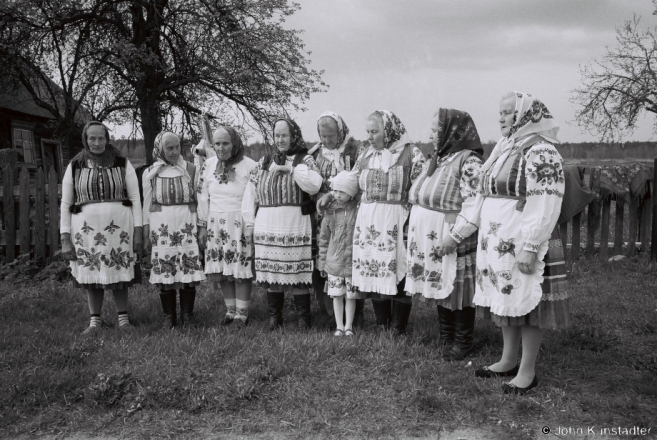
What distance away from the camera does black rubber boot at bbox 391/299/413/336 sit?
4430mm

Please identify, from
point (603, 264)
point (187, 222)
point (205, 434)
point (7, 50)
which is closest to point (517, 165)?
point (205, 434)

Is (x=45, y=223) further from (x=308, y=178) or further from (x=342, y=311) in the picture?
(x=342, y=311)

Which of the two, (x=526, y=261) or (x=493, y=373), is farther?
(x=493, y=373)

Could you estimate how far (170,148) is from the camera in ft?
15.8

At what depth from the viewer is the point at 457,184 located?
12.6ft

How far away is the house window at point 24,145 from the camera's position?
54.4ft

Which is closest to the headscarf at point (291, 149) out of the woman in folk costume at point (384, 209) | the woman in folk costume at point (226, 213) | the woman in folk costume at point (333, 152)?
the woman in folk costume at point (333, 152)

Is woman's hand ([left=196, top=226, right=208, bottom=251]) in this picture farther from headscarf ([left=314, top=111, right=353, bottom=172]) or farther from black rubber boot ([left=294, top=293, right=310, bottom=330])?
headscarf ([left=314, top=111, right=353, bottom=172])

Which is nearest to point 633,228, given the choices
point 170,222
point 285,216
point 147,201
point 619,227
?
point 619,227

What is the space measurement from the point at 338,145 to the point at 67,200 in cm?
240

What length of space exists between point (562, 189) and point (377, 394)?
1.67 metres

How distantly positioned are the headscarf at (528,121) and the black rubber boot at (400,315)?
1532 mm

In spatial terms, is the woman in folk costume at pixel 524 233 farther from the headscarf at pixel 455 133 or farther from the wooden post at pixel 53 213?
the wooden post at pixel 53 213

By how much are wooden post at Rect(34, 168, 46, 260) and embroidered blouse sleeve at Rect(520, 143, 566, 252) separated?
639 centimetres
